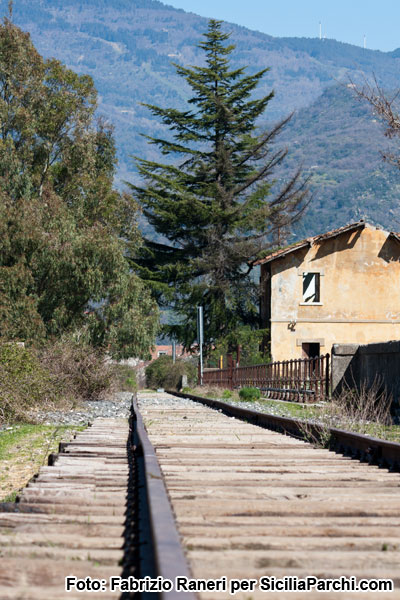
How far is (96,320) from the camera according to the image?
3394 centimetres

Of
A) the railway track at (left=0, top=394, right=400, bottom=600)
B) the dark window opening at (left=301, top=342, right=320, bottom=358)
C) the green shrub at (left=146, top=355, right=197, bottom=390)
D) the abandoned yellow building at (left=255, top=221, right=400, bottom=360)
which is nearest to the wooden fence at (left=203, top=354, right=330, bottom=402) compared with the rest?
the abandoned yellow building at (left=255, top=221, right=400, bottom=360)

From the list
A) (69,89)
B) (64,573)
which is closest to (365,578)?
(64,573)

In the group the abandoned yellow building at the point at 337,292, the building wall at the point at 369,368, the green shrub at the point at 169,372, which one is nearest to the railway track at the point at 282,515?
the building wall at the point at 369,368

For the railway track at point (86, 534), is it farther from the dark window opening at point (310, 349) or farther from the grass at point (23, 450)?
the dark window opening at point (310, 349)

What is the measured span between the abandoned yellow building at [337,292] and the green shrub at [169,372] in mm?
6258

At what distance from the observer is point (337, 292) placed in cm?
3881

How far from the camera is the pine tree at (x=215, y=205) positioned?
44062mm

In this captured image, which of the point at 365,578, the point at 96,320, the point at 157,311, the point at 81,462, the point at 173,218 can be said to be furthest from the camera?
the point at 173,218

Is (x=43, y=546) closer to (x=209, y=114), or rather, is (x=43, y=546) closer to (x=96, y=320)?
(x=96, y=320)

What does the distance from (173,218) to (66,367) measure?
25.0m

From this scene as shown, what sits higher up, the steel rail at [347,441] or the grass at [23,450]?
the steel rail at [347,441]

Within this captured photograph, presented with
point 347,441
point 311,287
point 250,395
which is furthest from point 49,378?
point 311,287

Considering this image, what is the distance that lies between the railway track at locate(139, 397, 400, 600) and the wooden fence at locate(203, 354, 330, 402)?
11.1 meters

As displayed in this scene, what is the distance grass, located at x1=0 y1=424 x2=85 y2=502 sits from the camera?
24.4ft
